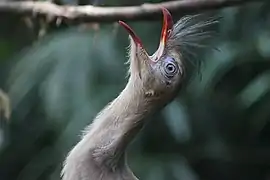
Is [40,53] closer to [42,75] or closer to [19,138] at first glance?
[42,75]

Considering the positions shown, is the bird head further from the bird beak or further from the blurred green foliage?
the blurred green foliage

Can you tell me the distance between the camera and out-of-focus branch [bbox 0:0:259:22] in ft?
7.19

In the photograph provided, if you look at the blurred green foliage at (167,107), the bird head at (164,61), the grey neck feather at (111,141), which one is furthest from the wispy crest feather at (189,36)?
the blurred green foliage at (167,107)

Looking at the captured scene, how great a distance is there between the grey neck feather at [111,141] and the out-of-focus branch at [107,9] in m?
0.34

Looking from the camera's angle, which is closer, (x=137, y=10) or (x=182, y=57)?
(x=182, y=57)

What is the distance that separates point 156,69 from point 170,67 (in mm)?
32

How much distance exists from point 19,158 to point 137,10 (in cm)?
168

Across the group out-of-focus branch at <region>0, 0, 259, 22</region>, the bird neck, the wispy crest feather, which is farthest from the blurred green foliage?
the bird neck

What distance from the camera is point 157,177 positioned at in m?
3.26

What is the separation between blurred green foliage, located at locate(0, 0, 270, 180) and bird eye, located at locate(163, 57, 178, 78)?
3.72 ft

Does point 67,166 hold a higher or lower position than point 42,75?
higher

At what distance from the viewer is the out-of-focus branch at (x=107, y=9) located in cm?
219

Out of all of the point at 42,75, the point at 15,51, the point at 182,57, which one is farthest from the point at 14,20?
the point at 182,57

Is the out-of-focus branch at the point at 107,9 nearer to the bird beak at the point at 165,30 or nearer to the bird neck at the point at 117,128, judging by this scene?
the bird beak at the point at 165,30
